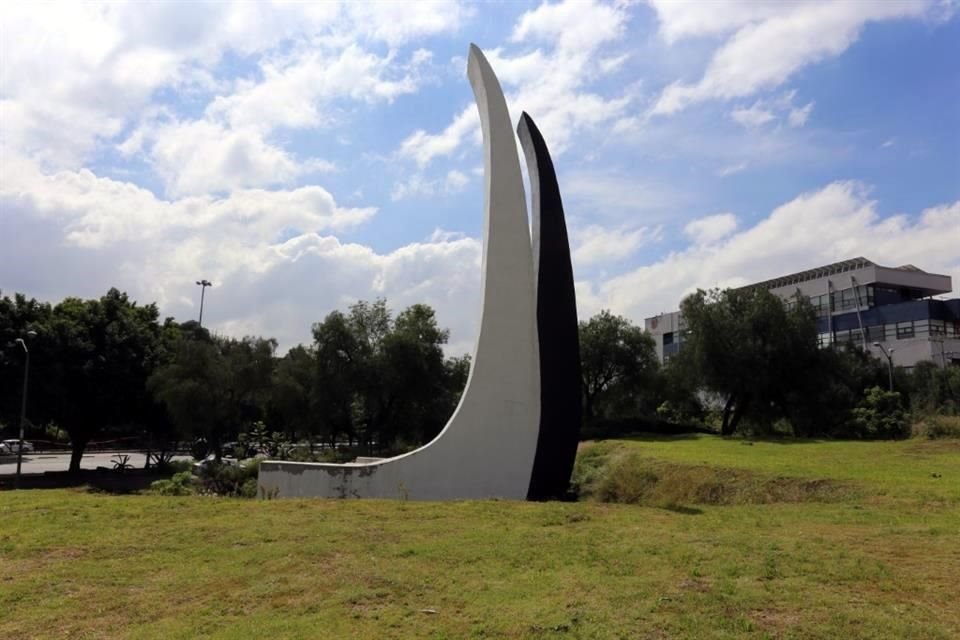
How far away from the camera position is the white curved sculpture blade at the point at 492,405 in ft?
40.9

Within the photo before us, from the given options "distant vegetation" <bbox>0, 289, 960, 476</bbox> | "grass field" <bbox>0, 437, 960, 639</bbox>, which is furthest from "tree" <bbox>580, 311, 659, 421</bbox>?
"grass field" <bbox>0, 437, 960, 639</bbox>

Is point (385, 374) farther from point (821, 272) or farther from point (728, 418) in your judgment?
point (821, 272)

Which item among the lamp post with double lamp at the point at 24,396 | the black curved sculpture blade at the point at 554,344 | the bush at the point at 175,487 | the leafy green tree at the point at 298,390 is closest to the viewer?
the black curved sculpture blade at the point at 554,344

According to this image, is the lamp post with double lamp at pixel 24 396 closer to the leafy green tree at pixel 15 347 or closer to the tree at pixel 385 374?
the leafy green tree at pixel 15 347

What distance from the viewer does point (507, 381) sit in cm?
1293

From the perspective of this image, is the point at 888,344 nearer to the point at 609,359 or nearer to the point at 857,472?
the point at 609,359

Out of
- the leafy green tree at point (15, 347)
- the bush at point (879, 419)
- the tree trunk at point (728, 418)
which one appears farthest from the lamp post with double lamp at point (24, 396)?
the bush at point (879, 419)

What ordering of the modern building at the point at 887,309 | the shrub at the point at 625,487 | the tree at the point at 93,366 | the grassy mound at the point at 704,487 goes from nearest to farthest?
the shrub at the point at 625,487 < the grassy mound at the point at 704,487 < the tree at the point at 93,366 < the modern building at the point at 887,309

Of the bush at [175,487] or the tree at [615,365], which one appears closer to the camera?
the bush at [175,487]

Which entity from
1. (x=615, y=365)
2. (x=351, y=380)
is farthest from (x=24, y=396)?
(x=615, y=365)

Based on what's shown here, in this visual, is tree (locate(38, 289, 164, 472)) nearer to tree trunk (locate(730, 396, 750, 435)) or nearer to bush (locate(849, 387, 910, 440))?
tree trunk (locate(730, 396, 750, 435))

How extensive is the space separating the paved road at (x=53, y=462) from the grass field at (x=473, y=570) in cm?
2557

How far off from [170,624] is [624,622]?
307 centimetres

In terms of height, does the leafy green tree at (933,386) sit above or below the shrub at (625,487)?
above
